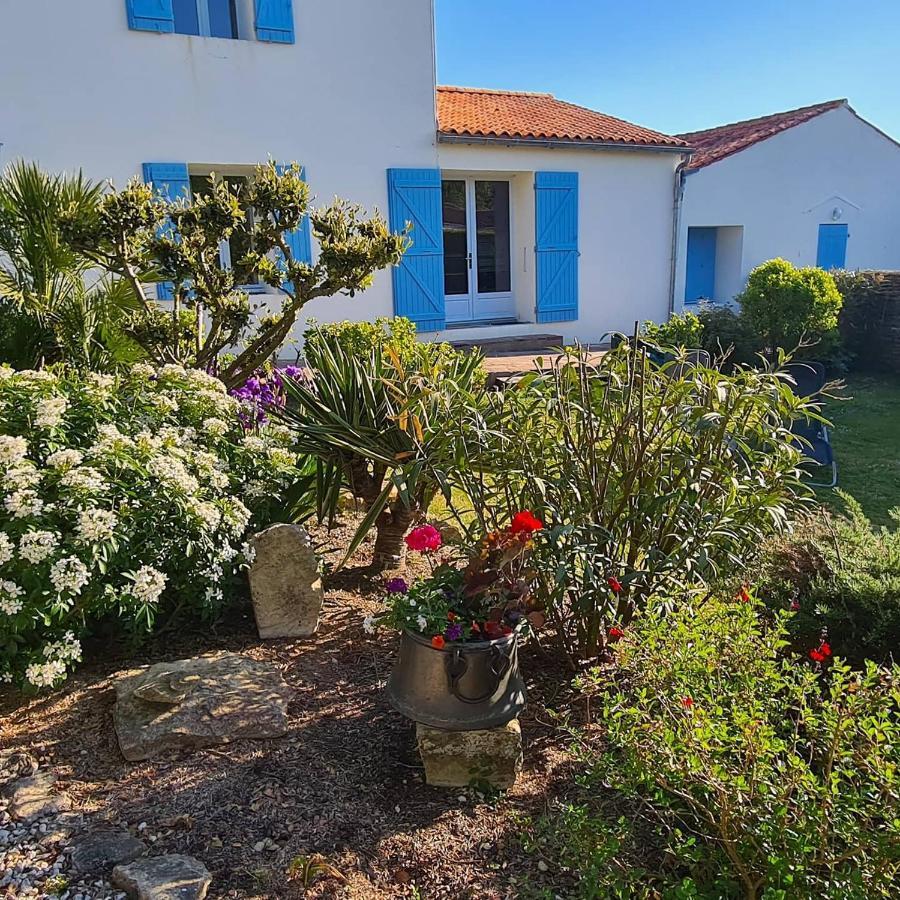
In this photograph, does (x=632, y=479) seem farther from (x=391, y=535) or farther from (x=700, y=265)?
(x=700, y=265)

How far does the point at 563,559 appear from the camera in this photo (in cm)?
262

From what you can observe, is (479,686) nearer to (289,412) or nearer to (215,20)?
(289,412)

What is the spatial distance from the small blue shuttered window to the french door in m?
3.10

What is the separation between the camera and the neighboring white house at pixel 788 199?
12633mm

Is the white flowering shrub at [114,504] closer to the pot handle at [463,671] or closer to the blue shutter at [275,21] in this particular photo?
the pot handle at [463,671]

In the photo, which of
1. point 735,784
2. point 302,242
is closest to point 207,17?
point 302,242

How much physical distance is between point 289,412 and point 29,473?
1357 mm

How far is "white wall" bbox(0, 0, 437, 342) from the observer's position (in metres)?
7.80

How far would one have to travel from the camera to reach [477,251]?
1138 cm

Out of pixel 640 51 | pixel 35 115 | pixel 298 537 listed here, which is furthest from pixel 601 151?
pixel 298 537

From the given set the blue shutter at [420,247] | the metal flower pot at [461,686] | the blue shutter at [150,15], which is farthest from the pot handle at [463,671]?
the blue shutter at [150,15]

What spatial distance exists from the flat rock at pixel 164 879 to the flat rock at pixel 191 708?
534 mm

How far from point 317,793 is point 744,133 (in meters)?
15.0

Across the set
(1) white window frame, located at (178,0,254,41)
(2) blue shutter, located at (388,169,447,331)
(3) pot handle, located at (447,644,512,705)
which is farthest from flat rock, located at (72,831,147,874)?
(1) white window frame, located at (178,0,254,41)
